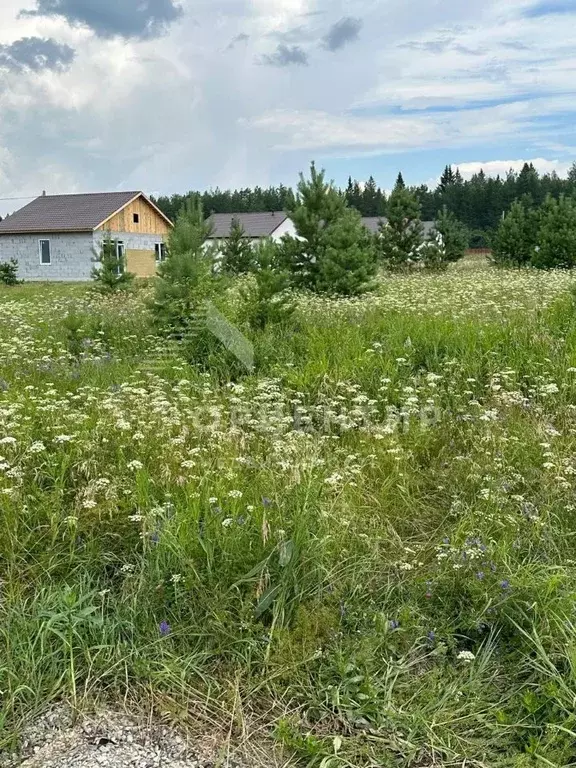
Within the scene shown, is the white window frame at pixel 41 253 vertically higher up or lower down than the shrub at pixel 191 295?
higher up

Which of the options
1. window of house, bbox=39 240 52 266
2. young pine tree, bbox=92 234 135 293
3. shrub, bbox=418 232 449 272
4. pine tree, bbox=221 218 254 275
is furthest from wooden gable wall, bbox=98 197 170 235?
young pine tree, bbox=92 234 135 293

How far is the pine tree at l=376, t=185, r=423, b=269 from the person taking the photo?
2417 centimetres

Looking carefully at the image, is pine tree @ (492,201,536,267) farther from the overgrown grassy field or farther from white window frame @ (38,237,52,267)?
white window frame @ (38,237,52,267)

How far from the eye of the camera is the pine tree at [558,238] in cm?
2025

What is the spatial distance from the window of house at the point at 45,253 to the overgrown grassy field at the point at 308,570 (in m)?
29.7

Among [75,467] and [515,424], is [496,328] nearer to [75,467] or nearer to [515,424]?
[515,424]

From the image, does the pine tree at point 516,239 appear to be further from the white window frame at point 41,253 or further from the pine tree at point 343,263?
the white window frame at point 41,253

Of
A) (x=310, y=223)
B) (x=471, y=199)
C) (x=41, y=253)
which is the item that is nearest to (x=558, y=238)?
(x=310, y=223)

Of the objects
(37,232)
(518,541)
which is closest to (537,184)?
(37,232)

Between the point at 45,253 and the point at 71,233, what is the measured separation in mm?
2042

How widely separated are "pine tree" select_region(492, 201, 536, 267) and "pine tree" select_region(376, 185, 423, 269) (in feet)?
10.8

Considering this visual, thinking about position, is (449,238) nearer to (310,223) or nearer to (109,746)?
(310,223)

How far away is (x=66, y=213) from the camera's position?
32875 millimetres

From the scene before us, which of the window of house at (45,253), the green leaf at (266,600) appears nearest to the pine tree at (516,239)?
the window of house at (45,253)
